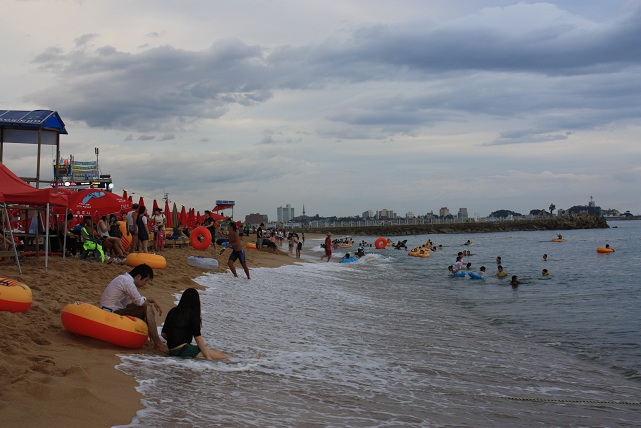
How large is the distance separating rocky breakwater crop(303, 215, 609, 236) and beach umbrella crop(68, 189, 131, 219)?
9901 centimetres

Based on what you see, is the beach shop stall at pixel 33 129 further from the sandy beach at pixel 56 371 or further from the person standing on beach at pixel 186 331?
the person standing on beach at pixel 186 331

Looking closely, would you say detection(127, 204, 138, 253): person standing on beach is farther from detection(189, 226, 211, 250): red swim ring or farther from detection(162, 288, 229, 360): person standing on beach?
detection(162, 288, 229, 360): person standing on beach

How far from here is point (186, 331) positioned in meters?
7.40

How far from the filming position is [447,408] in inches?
238

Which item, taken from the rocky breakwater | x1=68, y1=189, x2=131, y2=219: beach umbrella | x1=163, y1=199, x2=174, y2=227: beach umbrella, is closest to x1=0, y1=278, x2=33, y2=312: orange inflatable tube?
x1=68, y1=189, x2=131, y2=219: beach umbrella

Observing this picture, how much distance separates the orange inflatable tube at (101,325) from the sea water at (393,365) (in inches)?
15.3

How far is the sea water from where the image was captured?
568cm

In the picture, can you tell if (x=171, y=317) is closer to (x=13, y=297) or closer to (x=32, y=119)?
(x=13, y=297)

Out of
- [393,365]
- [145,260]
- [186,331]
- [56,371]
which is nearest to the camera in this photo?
[56,371]

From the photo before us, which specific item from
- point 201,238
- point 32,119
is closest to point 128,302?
point 32,119

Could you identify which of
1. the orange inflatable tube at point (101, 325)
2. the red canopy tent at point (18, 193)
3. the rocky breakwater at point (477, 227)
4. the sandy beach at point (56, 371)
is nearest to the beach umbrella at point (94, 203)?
the red canopy tent at point (18, 193)

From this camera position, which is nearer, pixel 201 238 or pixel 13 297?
pixel 13 297

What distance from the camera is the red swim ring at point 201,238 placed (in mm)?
23359

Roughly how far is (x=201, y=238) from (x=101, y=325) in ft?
54.2
